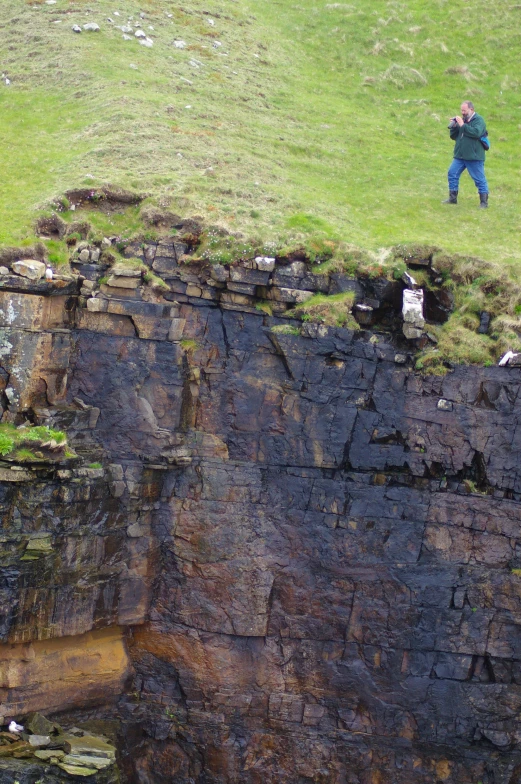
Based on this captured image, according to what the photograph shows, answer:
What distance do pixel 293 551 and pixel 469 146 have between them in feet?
38.6

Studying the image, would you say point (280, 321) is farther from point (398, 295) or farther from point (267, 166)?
point (267, 166)

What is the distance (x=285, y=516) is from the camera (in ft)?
68.3

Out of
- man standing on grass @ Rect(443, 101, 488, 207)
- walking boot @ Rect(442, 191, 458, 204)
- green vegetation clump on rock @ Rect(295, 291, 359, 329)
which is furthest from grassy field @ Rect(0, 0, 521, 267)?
green vegetation clump on rock @ Rect(295, 291, 359, 329)

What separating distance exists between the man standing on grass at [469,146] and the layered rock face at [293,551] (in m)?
7.08

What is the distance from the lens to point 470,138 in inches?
962

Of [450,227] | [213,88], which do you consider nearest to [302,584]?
[450,227]

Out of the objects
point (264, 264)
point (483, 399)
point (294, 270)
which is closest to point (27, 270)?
point (264, 264)

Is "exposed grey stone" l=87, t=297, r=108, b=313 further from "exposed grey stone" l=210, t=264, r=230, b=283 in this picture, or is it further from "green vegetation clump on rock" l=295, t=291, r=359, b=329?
"green vegetation clump on rock" l=295, t=291, r=359, b=329

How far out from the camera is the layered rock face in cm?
2033

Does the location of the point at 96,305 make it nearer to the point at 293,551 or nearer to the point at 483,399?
the point at 293,551

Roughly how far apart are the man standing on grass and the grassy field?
2.78 ft

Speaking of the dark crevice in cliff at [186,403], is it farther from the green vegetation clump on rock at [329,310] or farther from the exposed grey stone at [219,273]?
the green vegetation clump on rock at [329,310]

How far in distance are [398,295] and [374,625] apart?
7597mm

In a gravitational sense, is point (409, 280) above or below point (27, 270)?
above
